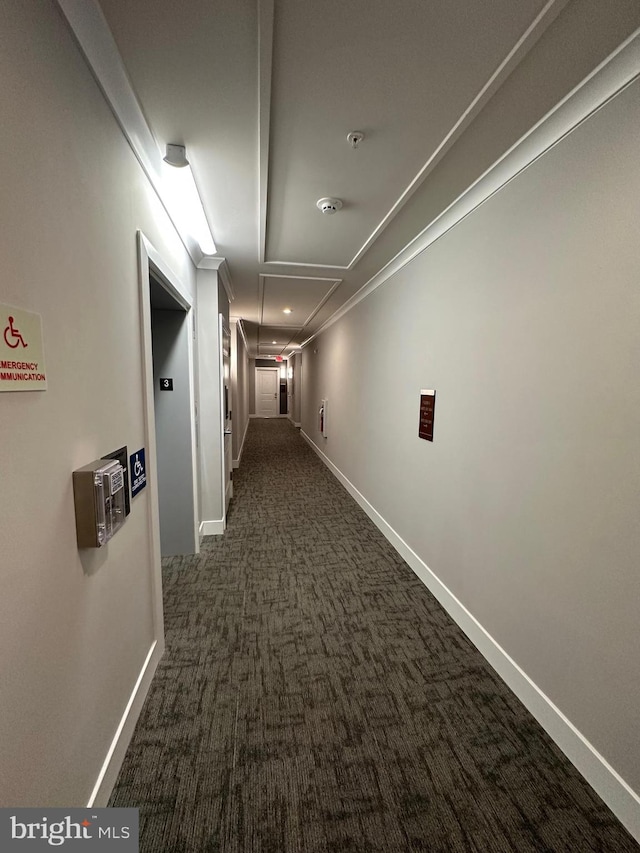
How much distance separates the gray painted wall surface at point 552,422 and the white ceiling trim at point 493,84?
1.29 ft

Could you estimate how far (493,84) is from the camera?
4.08 ft

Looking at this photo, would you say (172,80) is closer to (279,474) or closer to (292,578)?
(292,578)

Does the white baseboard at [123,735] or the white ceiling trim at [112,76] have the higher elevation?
the white ceiling trim at [112,76]

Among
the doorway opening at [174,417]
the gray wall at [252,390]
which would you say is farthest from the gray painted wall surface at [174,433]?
the gray wall at [252,390]

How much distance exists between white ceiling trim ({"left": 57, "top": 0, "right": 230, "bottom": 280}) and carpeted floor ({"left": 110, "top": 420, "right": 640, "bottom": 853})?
2489 mm

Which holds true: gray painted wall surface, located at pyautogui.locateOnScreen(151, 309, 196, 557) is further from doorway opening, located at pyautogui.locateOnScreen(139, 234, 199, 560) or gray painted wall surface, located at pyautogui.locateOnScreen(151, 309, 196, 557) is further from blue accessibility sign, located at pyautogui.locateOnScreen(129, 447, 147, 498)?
blue accessibility sign, located at pyautogui.locateOnScreen(129, 447, 147, 498)

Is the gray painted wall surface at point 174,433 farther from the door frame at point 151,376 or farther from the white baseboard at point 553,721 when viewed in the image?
the white baseboard at point 553,721

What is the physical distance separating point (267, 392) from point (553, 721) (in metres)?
12.1

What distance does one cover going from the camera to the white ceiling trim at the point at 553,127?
1.16m

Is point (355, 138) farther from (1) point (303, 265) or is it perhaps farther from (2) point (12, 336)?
(1) point (303, 265)

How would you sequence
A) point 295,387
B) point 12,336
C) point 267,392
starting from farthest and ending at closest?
1. point 267,392
2. point 295,387
3. point 12,336

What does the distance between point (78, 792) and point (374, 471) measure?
10.3 ft

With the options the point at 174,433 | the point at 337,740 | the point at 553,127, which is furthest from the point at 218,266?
the point at 337,740

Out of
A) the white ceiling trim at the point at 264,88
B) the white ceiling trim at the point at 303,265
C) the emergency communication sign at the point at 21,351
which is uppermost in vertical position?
the white ceiling trim at the point at 303,265
